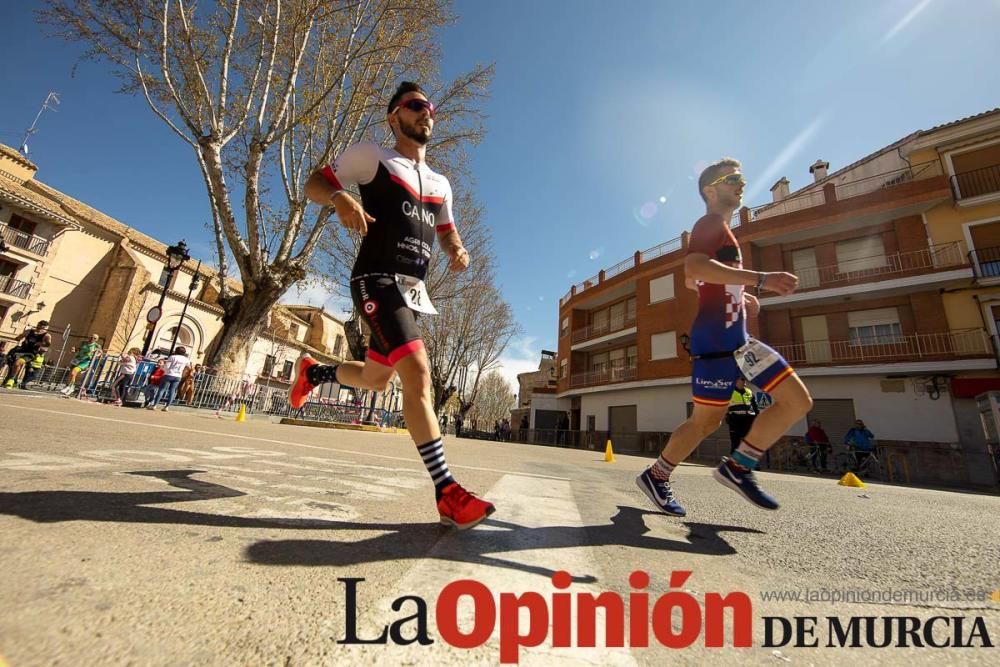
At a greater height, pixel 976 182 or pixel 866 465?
pixel 976 182

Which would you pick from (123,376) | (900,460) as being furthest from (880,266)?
(123,376)

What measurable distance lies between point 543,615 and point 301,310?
43.7m

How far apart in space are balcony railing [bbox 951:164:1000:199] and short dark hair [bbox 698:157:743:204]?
21292 mm

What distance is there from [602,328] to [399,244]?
1086 inches

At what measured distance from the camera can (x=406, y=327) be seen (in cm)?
173

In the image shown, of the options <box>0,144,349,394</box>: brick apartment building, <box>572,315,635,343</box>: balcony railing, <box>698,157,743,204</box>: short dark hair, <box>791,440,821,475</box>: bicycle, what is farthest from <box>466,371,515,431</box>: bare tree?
<box>698,157,743,204</box>: short dark hair

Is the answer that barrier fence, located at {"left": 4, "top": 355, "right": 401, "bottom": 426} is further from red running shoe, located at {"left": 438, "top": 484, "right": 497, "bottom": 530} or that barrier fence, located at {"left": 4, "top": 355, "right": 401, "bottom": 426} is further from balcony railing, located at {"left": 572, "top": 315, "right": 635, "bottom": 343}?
balcony railing, located at {"left": 572, "top": 315, "right": 635, "bottom": 343}

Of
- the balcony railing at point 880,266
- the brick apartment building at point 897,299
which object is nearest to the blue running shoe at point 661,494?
the brick apartment building at point 897,299

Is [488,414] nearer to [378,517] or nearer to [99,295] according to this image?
[99,295]

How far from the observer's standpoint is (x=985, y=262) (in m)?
14.9

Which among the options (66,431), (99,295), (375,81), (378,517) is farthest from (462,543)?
(99,295)

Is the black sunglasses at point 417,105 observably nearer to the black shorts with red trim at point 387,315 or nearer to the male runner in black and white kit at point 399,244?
the male runner in black and white kit at point 399,244

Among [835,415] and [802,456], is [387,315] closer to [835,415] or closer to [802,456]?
[802,456]

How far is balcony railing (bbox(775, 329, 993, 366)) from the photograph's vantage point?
47.5 feet
